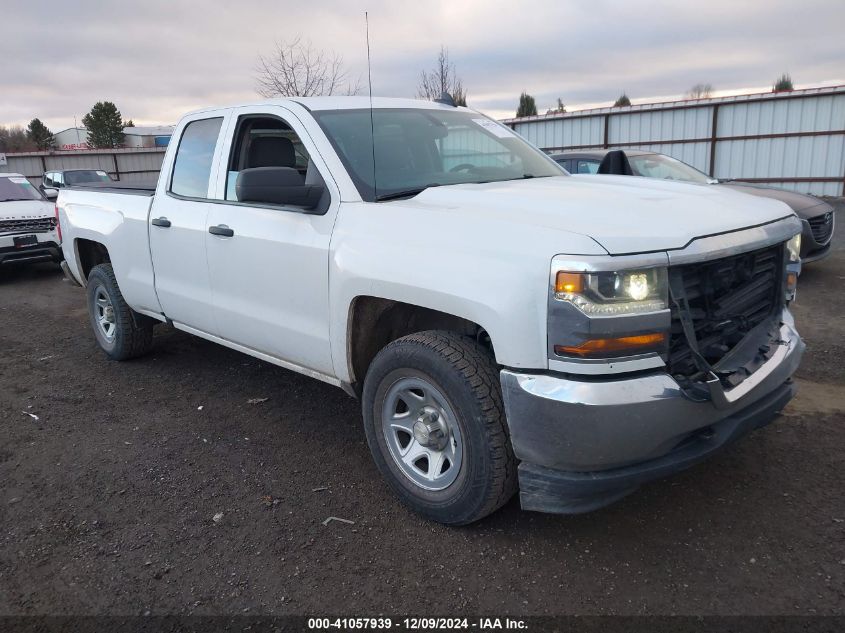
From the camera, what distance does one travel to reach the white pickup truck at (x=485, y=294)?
2.47 metres

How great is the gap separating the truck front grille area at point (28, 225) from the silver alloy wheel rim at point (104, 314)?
544 centimetres

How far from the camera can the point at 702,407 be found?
8.48 feet

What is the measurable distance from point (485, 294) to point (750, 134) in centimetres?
1830

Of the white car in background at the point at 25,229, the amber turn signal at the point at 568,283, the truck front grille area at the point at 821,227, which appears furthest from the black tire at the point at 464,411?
the white car in background at the point at 25,229

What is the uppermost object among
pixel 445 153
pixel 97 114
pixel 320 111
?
pixel 97 114

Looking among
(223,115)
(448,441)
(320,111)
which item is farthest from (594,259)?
(223,115)

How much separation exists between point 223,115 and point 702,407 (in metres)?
3.38

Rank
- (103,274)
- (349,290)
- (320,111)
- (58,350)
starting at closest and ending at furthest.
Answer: (349,290) < (320,111) < (103,274) < (58,350)

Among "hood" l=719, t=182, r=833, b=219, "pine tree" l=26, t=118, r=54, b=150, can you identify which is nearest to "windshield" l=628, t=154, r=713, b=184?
"hood" l=719, t=182, r=833, b=219

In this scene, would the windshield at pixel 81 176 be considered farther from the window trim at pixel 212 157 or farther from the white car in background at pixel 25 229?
the window trim at pixel 212 157

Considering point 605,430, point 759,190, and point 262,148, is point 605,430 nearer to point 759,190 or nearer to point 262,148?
point 262,148

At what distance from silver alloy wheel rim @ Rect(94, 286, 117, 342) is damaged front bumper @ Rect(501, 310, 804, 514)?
4.47m

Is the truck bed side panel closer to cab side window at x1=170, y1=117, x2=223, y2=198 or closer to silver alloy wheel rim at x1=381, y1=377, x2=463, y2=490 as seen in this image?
cab side window at x1=170, y1=117, x2=223, y2=198

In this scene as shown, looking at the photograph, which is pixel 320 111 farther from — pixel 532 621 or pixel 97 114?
pixel 97 114
